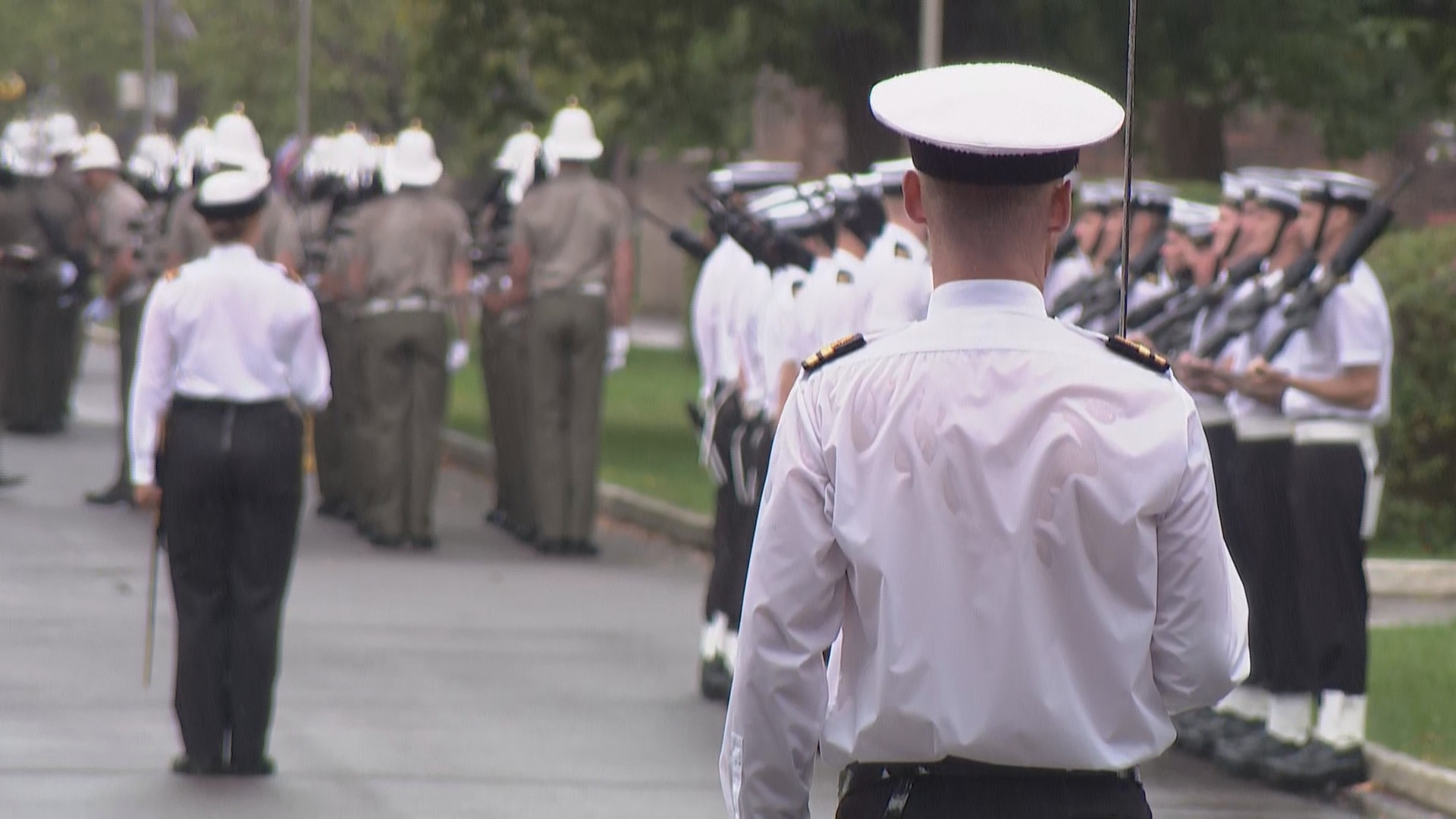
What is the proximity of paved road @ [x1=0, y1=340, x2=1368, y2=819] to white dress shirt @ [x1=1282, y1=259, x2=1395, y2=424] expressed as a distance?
1.31m

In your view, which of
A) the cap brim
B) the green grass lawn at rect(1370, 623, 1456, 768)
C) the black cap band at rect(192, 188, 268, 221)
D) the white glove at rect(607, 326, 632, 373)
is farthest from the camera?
the white glove at rect(607, 326, 632, 373)

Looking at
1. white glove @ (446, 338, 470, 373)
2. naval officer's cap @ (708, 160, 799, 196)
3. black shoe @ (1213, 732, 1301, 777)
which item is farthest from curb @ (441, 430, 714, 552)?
black shoe @ (1213, 732, 1301, 777)

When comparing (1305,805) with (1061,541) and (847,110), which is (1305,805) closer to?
(1061,541)

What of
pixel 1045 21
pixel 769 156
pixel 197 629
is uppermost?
pixel 1045 21

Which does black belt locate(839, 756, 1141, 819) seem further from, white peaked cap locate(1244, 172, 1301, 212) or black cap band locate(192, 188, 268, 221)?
white peaked cap locate(1244, 172, 1301, 212)

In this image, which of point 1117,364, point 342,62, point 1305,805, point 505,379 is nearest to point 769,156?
point 342,62

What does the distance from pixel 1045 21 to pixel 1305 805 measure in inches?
388

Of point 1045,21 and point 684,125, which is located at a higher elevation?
point 1045,21

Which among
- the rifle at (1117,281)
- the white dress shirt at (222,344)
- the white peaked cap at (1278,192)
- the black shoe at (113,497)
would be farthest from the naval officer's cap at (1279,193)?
the black shoe at (113,497)

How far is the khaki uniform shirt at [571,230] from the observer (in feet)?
49.5

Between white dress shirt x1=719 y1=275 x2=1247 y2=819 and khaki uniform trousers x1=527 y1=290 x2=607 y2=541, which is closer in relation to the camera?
white dress shirt x1=719 y1=275 x2=1247 y2=819

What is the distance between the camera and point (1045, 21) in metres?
17.8

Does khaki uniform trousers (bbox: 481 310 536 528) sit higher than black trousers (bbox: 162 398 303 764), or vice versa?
black trousers (bbox: 162 398 303 764)

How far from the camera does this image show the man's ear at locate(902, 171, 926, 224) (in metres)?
3.70
